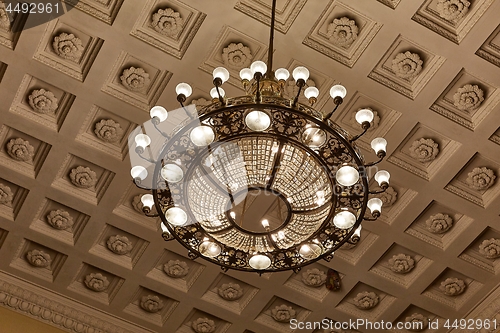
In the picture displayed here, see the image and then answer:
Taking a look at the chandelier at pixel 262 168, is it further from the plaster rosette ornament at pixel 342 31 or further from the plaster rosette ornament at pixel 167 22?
the plaster rosette ornament at pixel 167 22

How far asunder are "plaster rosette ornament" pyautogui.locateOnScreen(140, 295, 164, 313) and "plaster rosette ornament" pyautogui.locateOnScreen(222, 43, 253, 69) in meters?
3.57

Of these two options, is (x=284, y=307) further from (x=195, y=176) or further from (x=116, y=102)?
(x=195, y=176)

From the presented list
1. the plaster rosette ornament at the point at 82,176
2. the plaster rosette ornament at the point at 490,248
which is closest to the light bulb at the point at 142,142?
the plaster rosette ornament at the point at 82,176

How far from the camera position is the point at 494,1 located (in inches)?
233

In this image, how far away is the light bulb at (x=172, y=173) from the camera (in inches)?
188

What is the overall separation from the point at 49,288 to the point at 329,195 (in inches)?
193

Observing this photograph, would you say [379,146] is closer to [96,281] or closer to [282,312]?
[282,312]

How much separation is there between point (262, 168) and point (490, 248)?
13.8ft

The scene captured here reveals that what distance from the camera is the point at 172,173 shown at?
4789mm

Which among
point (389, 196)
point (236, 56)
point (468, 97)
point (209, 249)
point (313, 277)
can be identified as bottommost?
point (313, 277)

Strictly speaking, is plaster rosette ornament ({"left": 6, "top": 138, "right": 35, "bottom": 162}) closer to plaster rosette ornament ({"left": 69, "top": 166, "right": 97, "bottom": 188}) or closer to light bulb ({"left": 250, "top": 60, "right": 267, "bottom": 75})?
plaster rosette ornament ({"left": 69, "top": 166, "right": 97, "bottom": 188})

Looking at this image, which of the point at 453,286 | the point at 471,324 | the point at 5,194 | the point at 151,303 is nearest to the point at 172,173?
the point at 5,194

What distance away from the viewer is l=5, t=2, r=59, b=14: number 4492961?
624 centimetres

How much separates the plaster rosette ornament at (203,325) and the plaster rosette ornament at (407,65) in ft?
13.9
